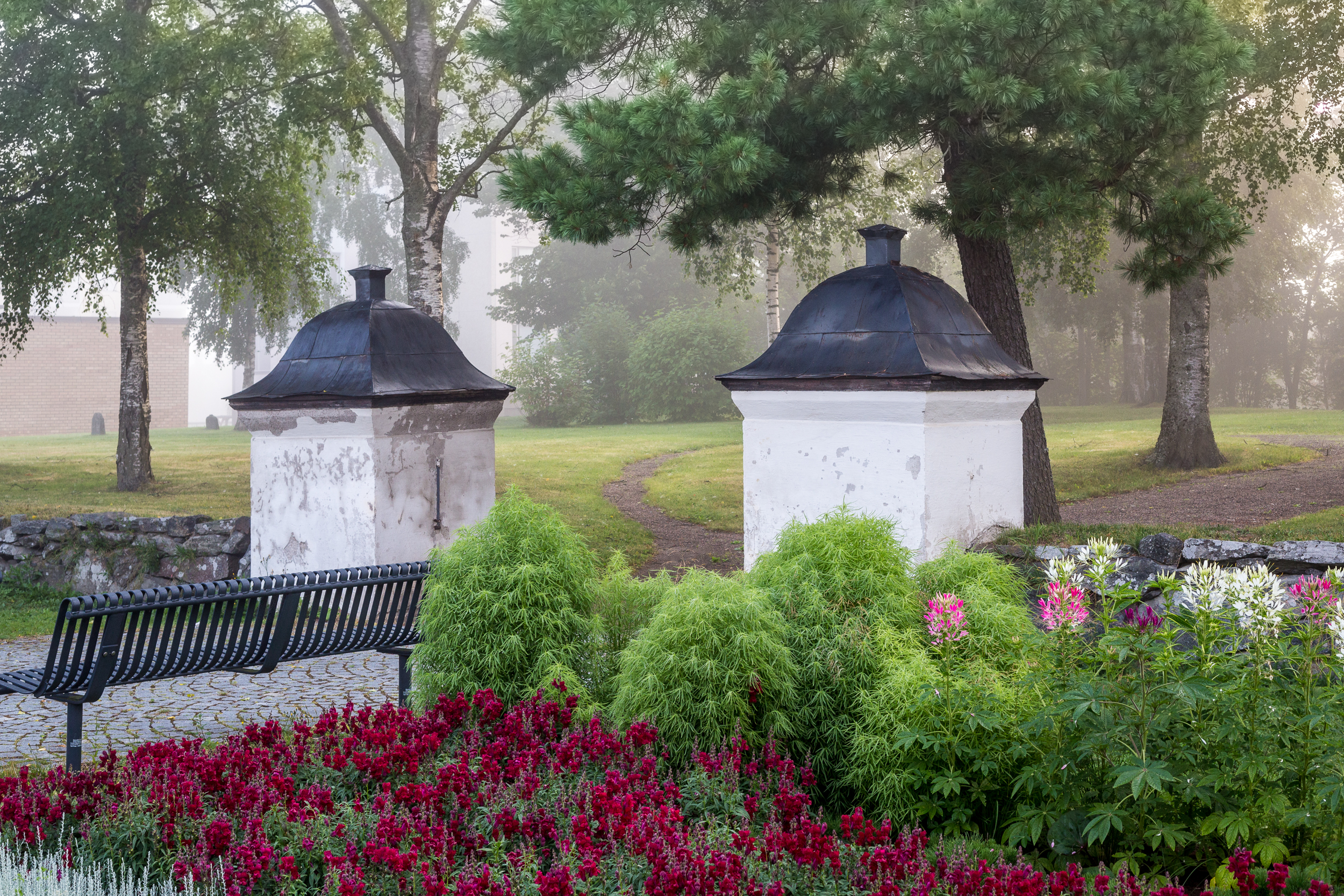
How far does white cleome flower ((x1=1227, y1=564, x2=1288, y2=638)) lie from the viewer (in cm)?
370

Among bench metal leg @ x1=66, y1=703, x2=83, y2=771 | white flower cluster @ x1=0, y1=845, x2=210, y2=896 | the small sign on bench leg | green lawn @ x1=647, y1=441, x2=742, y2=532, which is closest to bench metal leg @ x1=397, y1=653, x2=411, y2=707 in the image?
the small sign on bench leg

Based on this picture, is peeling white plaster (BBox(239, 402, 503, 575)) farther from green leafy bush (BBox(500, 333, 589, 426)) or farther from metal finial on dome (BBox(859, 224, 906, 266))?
green leafy bush (BBox(500, 333, 589, 426))

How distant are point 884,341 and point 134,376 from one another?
39.2 feet

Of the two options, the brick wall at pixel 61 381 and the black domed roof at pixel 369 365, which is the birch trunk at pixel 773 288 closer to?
the black domed roof at pixel 369 365

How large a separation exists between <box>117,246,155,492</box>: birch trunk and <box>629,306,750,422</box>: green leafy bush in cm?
1878

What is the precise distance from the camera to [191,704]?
24.0ft

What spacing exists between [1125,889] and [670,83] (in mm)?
6180

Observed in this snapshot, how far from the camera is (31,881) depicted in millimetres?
3449

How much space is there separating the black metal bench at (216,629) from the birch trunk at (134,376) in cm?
990

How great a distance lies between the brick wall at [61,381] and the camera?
41438mm

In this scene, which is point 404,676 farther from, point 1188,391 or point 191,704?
point 1188,391

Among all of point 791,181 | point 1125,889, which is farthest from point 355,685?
point 1125,889

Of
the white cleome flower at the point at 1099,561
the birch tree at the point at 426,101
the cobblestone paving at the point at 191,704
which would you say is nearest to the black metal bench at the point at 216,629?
the cobblestone paving at the point at 191,704

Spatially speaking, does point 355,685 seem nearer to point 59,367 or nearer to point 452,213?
point 59,367
